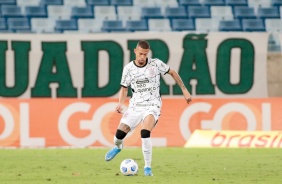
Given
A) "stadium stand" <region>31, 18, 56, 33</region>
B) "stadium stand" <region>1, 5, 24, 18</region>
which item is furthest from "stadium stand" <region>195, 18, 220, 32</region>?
"stadium stand" <region>1, 5, 24, 18</region>

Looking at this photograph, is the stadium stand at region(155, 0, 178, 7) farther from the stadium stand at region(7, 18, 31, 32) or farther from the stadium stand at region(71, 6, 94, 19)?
the stadium stand at region(7, 18, 31, 32)

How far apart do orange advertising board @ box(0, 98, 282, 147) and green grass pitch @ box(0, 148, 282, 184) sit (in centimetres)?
99

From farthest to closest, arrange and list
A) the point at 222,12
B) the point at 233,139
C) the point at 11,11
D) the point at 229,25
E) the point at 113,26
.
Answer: the point at 222,12 < the point at 229,25 < the point at 113,26 < the point at 11,11 < the point at 233,139

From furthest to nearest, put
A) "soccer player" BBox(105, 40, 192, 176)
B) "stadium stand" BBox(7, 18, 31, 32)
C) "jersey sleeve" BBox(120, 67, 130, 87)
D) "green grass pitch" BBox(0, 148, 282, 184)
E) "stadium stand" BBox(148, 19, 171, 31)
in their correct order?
"stadium stand" BBox(148, 19, 171, 31) < "stadium stand" BBox(7, 18, 31, 32) < "jersey sleeve" BBox(120, 67, 130, 87) < "soccer player" BBox(105, 40, 192, 176) < "green grass pitch" BBox(0, 148, 282, 184)

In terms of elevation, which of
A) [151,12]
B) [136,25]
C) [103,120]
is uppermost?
[151,12]

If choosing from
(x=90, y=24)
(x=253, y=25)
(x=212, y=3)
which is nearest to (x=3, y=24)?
(x=90, y=24)

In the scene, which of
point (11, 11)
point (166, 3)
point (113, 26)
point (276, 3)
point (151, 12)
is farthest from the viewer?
point (276, 3)

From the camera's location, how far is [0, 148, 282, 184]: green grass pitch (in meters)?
12.3

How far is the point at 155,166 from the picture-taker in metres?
15.2

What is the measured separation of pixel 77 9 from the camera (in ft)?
86.2

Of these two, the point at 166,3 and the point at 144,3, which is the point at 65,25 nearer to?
the point at 144,3

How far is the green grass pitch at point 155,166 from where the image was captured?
1229 centimetres

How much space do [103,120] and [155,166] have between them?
639 cm

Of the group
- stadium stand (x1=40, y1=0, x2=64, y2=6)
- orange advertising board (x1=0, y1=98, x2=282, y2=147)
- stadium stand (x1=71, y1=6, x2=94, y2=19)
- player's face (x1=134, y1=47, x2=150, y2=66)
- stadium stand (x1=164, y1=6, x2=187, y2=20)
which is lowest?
orange advertising board (x1=0, y1=98, x2=282, y2=147)
